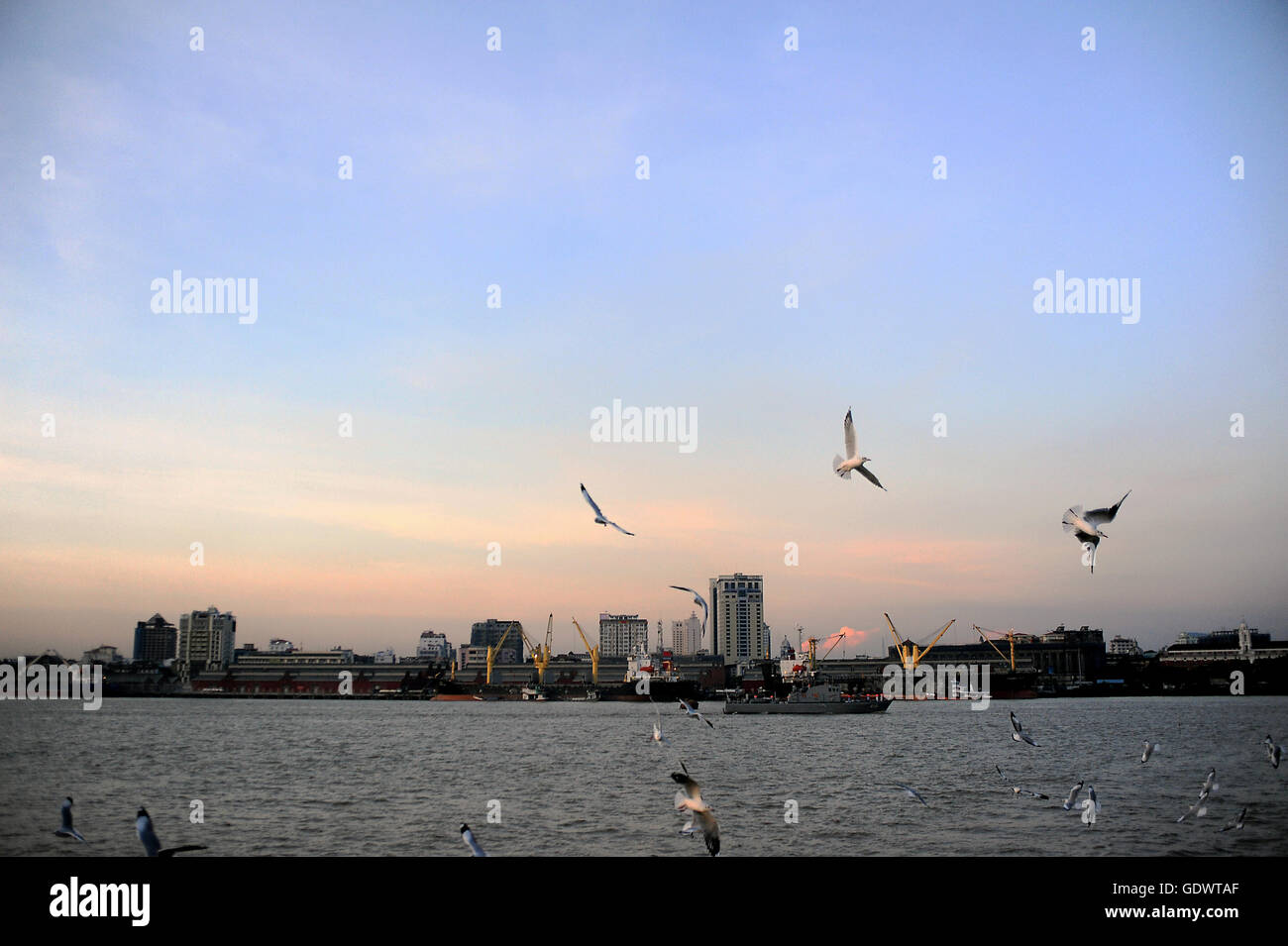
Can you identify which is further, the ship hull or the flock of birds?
the ship hull

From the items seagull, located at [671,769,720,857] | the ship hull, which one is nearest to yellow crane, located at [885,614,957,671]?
the ship hull

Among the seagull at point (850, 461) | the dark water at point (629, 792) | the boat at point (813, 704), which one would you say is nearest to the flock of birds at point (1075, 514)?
the seagull at point (850, 461)

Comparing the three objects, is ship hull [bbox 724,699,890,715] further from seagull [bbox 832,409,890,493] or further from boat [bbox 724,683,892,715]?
seagull [bbox 832,409,890,493]

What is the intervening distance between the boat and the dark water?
30193 mm

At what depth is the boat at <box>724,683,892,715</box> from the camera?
301ft

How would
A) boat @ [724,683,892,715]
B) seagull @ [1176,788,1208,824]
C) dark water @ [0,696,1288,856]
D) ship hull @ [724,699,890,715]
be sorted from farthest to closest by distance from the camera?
boat @ [724,683,892,715], ship hull @ [724,699,890,715], dark water @ [0,696,1288,856], seagull @ [1176,788,1208,824]

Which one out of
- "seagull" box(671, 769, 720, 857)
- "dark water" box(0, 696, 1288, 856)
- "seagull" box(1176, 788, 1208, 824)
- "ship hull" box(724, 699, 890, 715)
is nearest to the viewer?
"seagull" box(671, 769, 720, 857)

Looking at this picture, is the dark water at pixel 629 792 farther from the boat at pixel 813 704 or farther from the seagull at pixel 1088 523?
the boat at pixel 813 704

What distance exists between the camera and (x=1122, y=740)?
172ft
